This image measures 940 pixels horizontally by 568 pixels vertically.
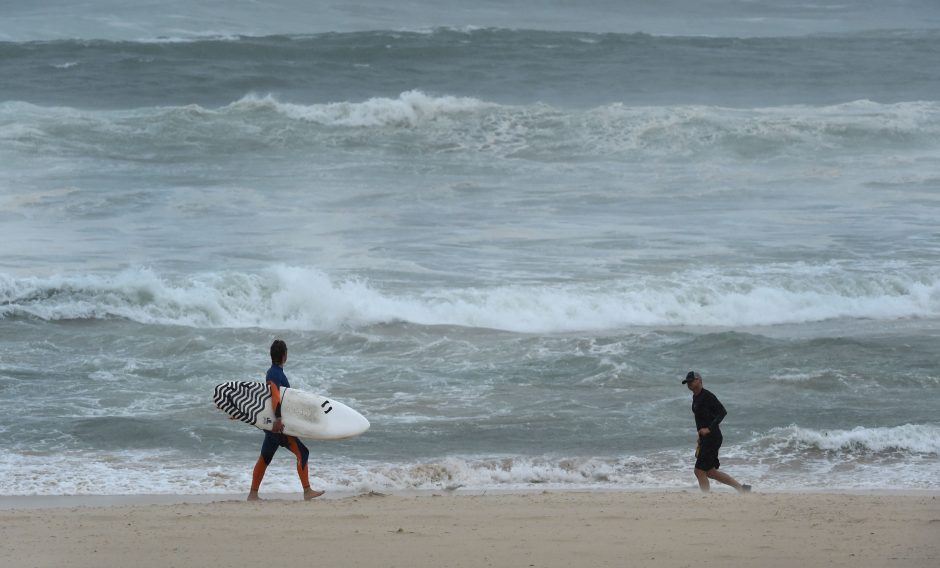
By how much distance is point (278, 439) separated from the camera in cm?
845

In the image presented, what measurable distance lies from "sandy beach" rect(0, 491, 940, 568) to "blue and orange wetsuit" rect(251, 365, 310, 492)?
0.30 metres

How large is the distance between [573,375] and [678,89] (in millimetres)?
23363

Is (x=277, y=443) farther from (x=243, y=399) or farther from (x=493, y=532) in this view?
(x=493, y=532)

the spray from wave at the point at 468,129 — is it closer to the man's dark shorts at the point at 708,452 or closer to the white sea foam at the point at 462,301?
the white sea foam at the point at 462,301

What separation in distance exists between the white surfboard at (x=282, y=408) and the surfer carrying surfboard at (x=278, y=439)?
0.05 metres

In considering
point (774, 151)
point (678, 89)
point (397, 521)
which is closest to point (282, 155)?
point (774, 151)

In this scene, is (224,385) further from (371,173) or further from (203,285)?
(371,173)

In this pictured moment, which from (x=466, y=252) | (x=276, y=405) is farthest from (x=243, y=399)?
(x=466, y=252)

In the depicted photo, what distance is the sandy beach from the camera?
664 centimetres

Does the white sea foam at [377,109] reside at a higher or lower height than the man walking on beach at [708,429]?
higher

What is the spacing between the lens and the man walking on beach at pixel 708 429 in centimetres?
870

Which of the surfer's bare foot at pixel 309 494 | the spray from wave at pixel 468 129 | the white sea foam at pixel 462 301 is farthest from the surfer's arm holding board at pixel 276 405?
the spray from wave at pixel 468 129

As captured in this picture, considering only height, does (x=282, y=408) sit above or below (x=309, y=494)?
above

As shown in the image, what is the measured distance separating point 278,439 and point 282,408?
22cm
